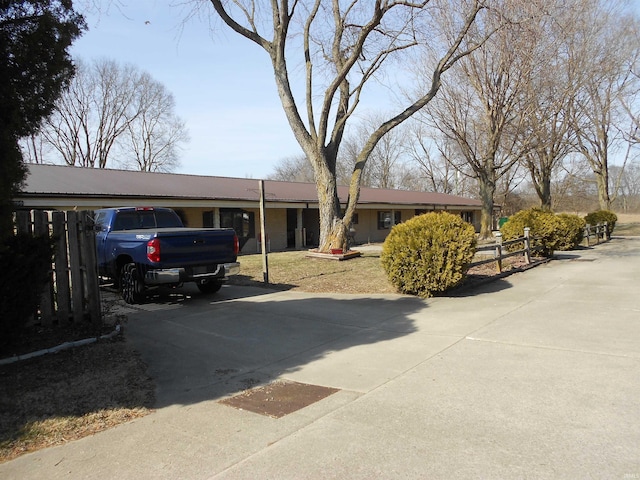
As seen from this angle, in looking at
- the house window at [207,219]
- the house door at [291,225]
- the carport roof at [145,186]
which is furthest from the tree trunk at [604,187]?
the house window at [207,219]

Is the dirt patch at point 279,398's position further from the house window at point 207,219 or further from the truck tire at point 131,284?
the house window at point 207,219

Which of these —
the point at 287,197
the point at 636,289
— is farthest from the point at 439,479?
the point at 287,197

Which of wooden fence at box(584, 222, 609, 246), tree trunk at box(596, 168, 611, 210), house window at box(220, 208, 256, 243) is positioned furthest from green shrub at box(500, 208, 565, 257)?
tree trunk at box(596, 168, 611, 210)

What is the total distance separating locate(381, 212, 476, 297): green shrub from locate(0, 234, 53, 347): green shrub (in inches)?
260

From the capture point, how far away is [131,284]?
9242 millimetres

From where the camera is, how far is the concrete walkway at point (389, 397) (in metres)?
3.18

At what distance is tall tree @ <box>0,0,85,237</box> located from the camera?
4.59 metres

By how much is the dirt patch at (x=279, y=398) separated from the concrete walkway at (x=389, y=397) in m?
0.12

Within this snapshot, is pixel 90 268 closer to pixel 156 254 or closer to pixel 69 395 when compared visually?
pixel 156 254

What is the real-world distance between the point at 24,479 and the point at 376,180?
201ft

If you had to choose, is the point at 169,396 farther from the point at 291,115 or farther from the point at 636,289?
the point at 291,115

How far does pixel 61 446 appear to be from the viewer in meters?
3.59

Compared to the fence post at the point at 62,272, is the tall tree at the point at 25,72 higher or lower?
higher

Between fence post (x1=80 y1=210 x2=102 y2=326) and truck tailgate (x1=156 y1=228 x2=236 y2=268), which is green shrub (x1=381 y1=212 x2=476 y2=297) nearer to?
truck tailgate (x1=156 y1=228 x2=236 y2=268)
